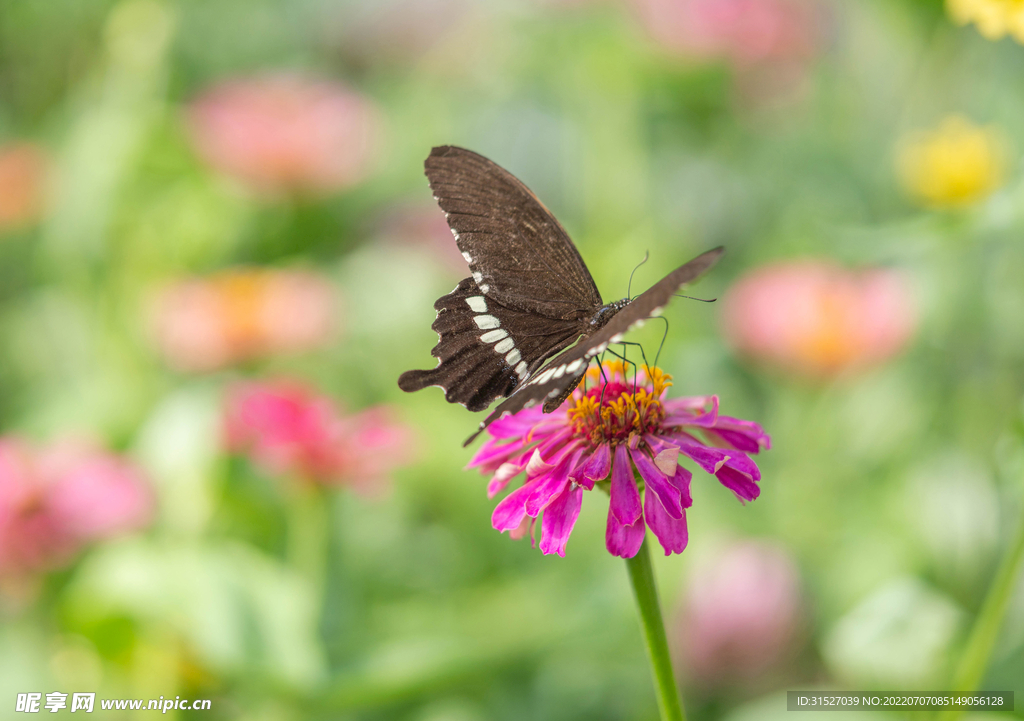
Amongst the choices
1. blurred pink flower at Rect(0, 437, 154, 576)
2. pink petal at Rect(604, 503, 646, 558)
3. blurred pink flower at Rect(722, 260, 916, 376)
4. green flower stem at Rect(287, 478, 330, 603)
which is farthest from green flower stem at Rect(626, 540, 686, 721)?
blurred pink flower at Rect(722, 260, 916, 376)

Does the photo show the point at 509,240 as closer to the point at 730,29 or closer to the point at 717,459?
the point at 717,459

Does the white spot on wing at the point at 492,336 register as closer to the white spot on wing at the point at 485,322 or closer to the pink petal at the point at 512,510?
the white spot on wing at the point at 485,322

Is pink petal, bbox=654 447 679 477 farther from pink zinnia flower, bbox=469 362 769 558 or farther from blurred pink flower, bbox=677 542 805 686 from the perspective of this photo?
blurred pink flower, bbox=677 542 805 686

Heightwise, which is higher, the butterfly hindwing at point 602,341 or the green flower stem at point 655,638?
the butterfly hindwing at point 602,341

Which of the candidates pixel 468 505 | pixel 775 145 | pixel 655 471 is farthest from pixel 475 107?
pixel 655 471

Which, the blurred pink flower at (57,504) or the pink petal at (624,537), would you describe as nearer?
the pink petal at (624,537)

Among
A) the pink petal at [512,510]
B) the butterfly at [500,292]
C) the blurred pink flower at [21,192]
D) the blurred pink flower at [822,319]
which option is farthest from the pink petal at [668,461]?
the blurred pink flower at [21,192]

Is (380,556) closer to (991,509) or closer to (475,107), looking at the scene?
(991,509)
